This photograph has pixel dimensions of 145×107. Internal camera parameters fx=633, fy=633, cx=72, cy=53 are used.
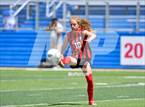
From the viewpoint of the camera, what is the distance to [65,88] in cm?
1734

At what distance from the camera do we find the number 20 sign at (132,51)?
25.6 metres

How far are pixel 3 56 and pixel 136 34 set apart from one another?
19.0 feet

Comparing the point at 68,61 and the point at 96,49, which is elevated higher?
the point at 68,61

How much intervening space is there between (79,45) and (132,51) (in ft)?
42.2

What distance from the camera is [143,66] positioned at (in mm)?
25609

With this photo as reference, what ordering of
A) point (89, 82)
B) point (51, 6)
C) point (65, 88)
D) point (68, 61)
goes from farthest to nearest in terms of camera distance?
point (51, 6) < point (65, 88) < point (89, 82) < point (68, 61)

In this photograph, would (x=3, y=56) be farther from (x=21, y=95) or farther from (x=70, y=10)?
(x=21, y=95)

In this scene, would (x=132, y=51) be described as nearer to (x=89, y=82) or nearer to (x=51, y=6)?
(x=51, y=6)

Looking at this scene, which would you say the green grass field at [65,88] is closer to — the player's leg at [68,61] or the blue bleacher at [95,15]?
the player's leg at [68,61]

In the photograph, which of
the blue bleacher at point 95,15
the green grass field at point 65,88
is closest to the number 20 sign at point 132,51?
the green grass field at point 65,88

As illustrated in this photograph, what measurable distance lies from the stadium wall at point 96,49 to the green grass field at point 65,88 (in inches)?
60.5

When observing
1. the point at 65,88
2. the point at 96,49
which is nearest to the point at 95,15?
the point at 96,49

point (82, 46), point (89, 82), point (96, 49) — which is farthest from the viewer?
point (96, 49)

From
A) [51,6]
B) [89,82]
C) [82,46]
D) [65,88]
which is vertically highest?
[82,46]
